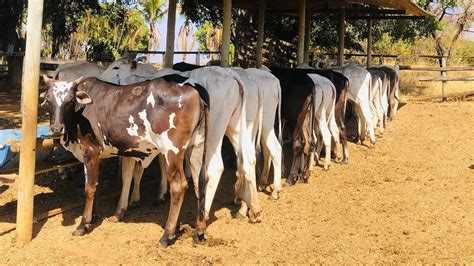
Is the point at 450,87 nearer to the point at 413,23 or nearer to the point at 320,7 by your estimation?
the point at 413,23

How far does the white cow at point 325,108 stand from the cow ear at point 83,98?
14.5 feet

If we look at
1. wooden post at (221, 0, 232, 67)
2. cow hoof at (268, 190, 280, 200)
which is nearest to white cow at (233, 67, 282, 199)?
cow hoof at (268, 190, 280, 200)

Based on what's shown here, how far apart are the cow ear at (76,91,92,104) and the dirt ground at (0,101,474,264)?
4.92 feet

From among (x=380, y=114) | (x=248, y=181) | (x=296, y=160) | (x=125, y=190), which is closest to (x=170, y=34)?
(x=296, y=160)

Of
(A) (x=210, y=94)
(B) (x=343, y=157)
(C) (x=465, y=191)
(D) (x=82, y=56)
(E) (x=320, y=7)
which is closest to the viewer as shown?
(A) (x=210, y=94)

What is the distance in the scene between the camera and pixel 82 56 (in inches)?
1032

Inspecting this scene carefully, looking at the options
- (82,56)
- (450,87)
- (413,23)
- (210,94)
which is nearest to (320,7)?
(413,23)

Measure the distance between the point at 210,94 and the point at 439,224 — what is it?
125 inches

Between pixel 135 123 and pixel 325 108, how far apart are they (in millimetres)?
4793

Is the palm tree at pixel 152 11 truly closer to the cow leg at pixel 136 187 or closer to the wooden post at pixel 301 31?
the wooden post at pixel 301 31

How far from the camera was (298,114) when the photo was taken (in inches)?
327

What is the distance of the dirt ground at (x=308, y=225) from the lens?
16.3 feet

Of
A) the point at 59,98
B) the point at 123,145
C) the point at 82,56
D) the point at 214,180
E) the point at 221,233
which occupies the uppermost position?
the point at 82,56

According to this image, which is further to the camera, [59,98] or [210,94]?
[210,94]
